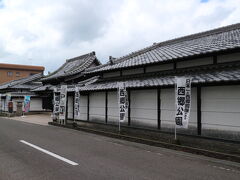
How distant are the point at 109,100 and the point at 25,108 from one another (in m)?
15.5

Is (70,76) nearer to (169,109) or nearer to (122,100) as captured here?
(122,100)

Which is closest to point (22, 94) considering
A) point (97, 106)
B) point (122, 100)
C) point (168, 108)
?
point (97, 106)

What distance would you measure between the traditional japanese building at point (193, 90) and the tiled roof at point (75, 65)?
7570 millimetres

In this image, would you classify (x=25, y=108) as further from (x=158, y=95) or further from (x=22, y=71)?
(x=22, y=71)

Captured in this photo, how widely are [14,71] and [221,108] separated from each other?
186ft

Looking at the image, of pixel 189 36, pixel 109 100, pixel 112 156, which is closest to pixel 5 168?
pixel 112 156

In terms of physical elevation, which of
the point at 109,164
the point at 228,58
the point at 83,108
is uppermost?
the point at 228,58

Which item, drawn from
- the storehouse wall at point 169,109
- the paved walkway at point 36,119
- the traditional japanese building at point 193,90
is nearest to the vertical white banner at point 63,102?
the traditional japanese building at point 193,90

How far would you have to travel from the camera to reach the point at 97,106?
1455cm

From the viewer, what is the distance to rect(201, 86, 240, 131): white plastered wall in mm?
8203

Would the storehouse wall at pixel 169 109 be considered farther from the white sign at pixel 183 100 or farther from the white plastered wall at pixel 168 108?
the white sign at pixel 183 100

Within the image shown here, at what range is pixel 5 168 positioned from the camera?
568cm

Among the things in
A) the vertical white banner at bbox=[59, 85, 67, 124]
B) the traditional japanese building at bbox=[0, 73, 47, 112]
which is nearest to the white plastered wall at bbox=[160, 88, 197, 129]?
the vertical white banner at bbox=[59, 85, 67, 124]

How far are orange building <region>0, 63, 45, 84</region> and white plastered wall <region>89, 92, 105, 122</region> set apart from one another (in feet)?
152
